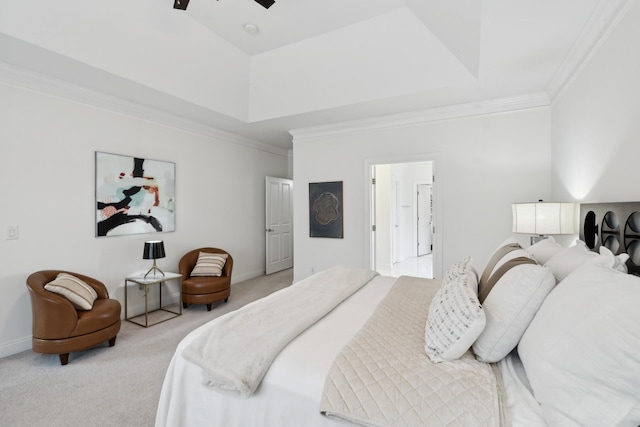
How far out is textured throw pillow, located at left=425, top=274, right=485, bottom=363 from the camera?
3.84 feet

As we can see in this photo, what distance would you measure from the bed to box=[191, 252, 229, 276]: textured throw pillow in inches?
98.3

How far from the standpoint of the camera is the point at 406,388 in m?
1.08

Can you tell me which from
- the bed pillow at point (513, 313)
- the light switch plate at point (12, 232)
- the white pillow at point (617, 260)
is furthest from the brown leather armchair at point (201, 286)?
the white pillow at point (617, 260)

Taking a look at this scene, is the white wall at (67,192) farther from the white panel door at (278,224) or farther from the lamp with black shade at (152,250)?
the white panel door at (278,224)

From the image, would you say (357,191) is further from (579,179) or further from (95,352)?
(95,352)

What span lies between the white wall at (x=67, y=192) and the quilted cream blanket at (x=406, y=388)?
3.25m

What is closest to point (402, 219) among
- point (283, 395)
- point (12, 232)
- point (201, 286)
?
point (201, 286)

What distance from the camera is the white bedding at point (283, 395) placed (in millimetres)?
1117

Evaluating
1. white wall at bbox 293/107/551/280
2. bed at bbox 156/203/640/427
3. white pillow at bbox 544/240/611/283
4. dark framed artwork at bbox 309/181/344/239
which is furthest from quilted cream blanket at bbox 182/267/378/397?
dark framed artwork at bbox 309/181/344/239

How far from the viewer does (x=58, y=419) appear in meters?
1.88

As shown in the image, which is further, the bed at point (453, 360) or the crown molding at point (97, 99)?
the crown molding at point (97, 99)

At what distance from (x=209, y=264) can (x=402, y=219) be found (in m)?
4.41

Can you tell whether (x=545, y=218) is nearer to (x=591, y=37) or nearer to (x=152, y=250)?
(x=591, y=37)

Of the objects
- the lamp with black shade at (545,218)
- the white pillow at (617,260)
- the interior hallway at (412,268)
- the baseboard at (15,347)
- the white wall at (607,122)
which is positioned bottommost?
the baseboard at (15,347)
